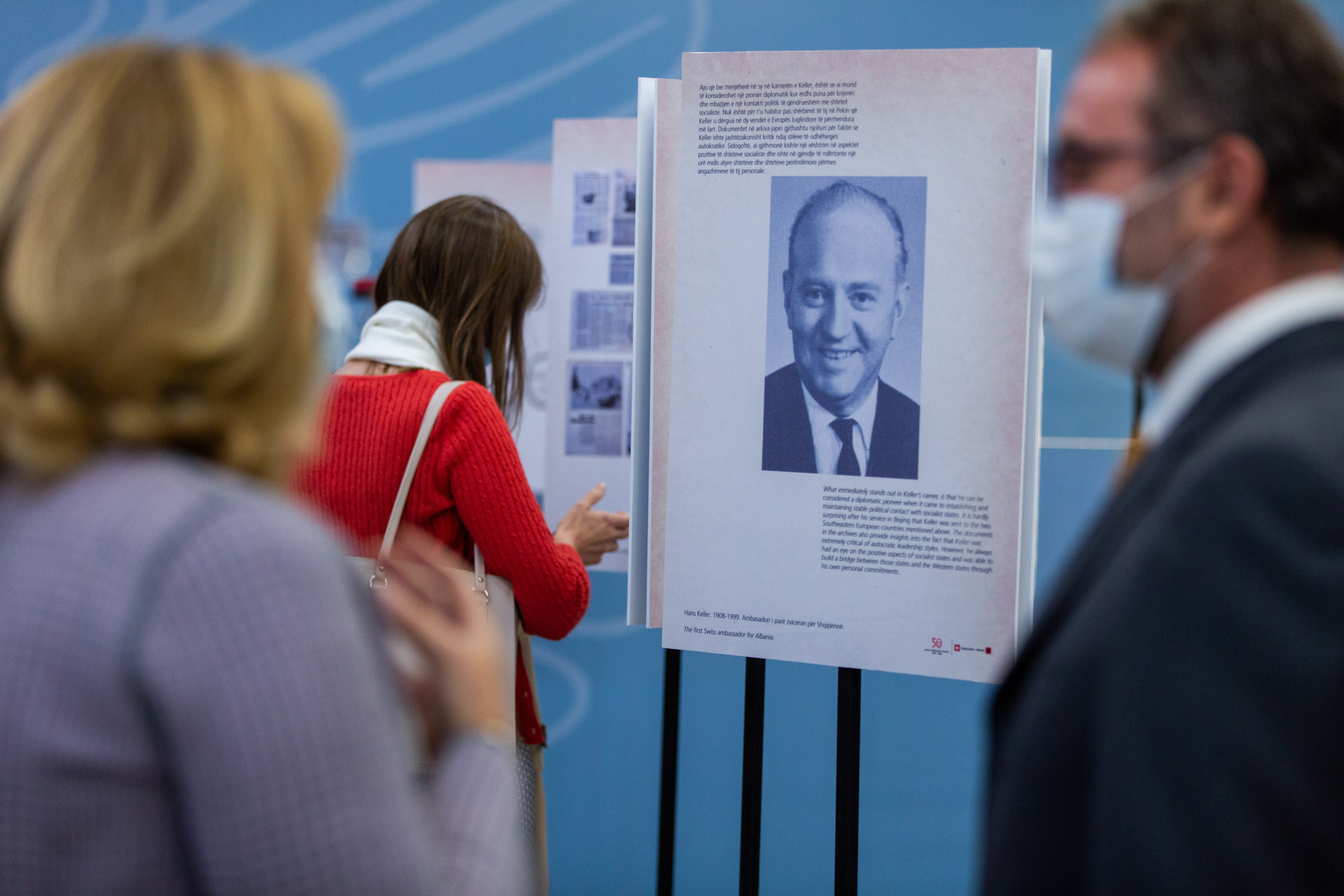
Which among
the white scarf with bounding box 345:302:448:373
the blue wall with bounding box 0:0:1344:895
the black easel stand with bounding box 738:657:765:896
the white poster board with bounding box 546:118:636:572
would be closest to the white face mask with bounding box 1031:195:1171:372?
the black easel stand with bounding box 738:657:765:896

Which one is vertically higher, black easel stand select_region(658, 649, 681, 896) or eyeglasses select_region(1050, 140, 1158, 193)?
eyeglasses select_region(1050, 140, 1158, 193)

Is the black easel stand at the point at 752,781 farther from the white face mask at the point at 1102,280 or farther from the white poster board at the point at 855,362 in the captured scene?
the white face mask at the point at 1102,280

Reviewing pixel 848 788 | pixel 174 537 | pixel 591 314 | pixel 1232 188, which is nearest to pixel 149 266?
pixel 174 537

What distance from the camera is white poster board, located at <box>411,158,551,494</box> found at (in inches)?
115

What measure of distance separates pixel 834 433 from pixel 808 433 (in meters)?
0.05

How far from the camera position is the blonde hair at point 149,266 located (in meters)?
0.70

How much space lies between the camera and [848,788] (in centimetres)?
186

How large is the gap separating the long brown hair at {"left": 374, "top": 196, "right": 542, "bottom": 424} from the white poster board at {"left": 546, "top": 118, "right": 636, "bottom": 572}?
2.01 feet

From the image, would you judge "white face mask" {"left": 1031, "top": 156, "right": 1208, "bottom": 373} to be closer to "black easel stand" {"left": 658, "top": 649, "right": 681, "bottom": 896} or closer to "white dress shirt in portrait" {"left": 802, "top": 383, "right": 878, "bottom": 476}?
"white dress shirt in portrait" {"left": 802, "top": 383, "right": 878, "bottom": 476}

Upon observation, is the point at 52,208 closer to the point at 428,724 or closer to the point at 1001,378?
the point at 428,724

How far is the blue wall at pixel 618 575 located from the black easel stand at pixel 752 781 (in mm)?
1322

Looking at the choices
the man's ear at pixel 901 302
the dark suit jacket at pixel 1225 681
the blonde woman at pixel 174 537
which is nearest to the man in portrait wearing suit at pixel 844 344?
the man's ear at pixel 901 302

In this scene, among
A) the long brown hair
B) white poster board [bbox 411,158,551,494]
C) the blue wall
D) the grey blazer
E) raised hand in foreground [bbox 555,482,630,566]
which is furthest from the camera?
the blue wall

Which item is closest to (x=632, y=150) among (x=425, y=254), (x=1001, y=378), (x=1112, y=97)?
(x=425, y=254)
